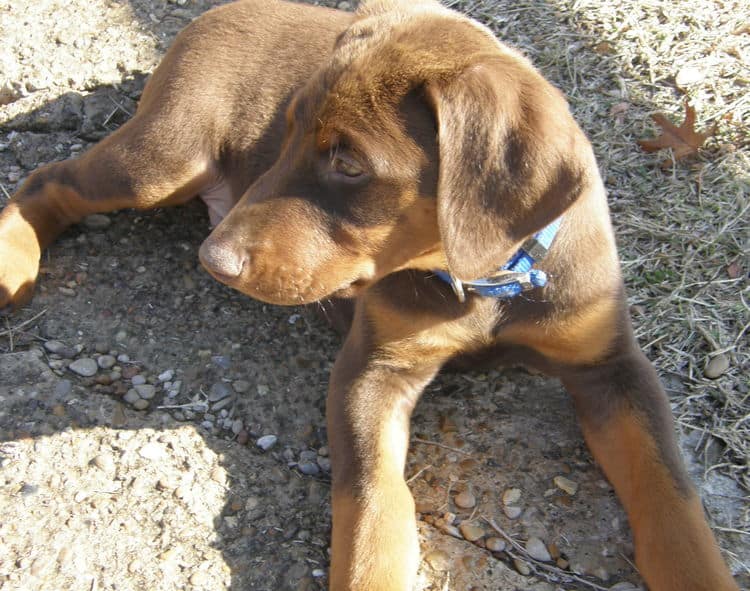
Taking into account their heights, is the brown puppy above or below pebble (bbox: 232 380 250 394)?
above

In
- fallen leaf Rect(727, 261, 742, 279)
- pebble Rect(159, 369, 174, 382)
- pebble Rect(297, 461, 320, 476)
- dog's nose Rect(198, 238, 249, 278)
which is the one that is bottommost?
pebble Rect(159, 369, 174, 382)

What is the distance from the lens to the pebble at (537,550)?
2898 mm

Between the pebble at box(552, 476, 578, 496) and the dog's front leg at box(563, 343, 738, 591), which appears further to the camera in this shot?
the pebble at box(552, 476, 578, 496)

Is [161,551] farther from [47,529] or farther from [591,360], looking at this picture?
[591,360]

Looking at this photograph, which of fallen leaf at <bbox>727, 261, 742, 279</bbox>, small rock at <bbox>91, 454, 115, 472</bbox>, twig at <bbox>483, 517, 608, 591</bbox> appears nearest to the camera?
twig at <bbox>483, 517, 608, 591</bbox>

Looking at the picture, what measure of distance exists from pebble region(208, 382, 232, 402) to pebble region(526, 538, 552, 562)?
1.36 m

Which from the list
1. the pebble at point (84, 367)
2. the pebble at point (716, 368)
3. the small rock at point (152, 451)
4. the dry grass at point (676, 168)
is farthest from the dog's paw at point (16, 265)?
the pebble at point (716, 368)

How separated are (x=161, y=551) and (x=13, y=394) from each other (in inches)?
38.2

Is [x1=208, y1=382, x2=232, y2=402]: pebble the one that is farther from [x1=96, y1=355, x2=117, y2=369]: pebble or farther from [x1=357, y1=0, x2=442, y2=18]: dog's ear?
[x1=357, y1=0, x2=442, y2=18]: dog's ear

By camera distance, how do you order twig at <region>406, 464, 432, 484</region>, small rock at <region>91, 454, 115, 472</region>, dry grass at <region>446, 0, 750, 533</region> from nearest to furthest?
small rock at <region>91, 454, 115, 472</region>
twig at <region>406, 464, 432, 484</region>
dry grass at <region>446, 0, 750, 533</region>

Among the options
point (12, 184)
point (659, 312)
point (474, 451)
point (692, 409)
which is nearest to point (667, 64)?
point (659, 312)

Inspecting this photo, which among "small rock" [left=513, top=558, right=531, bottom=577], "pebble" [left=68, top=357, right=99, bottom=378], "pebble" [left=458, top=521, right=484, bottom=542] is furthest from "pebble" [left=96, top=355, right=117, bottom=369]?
"small rock" [left=513, top=558, right=531, bottom=577]

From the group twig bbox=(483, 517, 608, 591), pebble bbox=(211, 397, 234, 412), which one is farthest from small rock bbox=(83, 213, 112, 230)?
twig bbox=(483, 517, 608, 591)

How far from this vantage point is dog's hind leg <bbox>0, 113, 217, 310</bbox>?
12.8 ft
